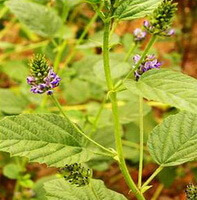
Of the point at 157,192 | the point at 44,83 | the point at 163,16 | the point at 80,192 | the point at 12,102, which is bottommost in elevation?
the point at 157,192

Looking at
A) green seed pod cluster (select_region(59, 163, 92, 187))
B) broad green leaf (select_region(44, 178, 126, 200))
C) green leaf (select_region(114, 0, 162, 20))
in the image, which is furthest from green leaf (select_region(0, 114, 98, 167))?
green leaf (select_region(114, 0, 162, 20))

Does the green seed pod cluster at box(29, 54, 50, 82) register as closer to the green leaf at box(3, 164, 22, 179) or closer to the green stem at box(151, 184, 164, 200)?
the green leaf at box(3, 164, 22, 179)

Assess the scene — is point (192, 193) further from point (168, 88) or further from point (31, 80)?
point (31, 80)

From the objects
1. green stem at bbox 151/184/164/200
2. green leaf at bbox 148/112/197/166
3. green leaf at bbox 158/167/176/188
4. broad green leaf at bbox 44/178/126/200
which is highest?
green leaf at bbox 148/112/197/166

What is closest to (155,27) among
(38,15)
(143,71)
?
(143,71)

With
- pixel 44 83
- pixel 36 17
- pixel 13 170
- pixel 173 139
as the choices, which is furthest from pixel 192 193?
pixel 36 17

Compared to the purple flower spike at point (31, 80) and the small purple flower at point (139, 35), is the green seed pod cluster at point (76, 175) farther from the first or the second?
the small purple flower at point (139, 35)
